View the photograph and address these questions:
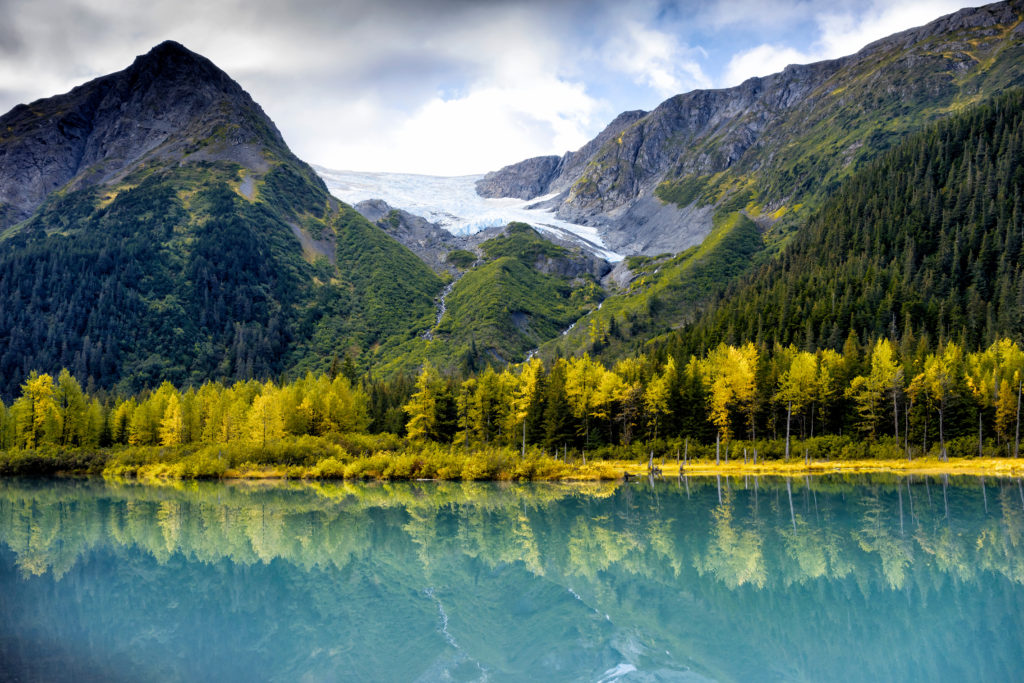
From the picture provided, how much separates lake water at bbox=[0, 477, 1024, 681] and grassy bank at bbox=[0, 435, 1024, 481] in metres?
18.7

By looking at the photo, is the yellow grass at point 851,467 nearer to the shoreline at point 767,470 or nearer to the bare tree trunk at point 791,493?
the shoreline at point 767,470

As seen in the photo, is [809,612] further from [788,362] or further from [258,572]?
[788,362]

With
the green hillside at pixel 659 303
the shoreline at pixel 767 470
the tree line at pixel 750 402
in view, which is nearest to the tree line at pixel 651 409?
the tree line at pixel 750 402

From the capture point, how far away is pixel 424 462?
60.6m

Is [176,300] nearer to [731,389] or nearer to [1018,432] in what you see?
[731,389]

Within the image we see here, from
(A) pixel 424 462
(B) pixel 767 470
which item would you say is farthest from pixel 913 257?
(A) pixel 424 462

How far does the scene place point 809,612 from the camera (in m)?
18.9

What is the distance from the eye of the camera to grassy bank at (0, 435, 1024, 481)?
5897 cm

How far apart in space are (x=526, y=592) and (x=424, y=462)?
39.1 m

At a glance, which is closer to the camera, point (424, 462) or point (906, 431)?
point (424, 462)

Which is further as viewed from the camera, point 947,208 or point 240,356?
point 240,356

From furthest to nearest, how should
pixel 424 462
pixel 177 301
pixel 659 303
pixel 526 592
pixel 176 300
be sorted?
pixel 176 300, pixel 177 301, pixel 659 303, pixel 424 462, pixel 526 592

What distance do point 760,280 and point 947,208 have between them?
1329 inches

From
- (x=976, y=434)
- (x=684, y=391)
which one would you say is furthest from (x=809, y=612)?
(x=976, y=434)
